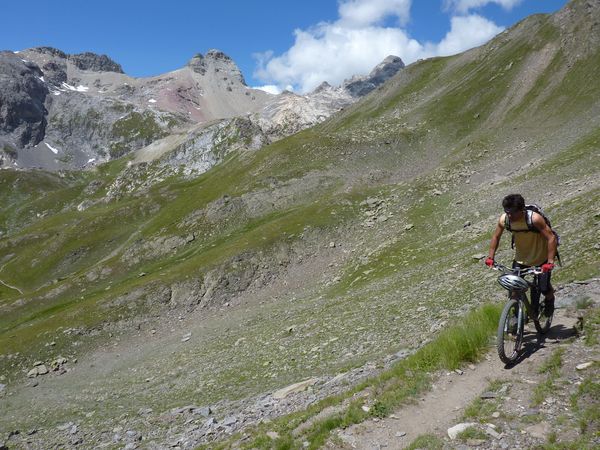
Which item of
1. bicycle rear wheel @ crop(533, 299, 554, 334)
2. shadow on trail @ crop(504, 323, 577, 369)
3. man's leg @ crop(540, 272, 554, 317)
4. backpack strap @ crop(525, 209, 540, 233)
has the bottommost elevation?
shadow on trail @ crop(504, 323, 577, 369)

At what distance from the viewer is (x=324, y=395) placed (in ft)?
52.0

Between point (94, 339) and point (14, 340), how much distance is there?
11.3 m

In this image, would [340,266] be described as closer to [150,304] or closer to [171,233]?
[150,304]

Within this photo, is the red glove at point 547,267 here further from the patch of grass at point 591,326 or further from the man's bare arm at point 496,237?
the patch of grass at point 591,326

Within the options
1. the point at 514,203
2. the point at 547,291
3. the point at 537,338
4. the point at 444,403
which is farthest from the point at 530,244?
the point at 444,403

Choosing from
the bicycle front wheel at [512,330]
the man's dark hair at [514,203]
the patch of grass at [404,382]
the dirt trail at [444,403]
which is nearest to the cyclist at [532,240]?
the man's dark hair at [514,203]

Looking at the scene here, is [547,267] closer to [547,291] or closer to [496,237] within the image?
[547,291]

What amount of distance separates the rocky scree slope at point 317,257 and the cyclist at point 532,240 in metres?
6.01

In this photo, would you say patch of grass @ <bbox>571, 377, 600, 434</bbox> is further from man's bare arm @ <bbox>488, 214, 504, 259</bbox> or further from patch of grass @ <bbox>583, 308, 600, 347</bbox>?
man's bare arm @ <bbox>488, 214, 504, 259</bbox>

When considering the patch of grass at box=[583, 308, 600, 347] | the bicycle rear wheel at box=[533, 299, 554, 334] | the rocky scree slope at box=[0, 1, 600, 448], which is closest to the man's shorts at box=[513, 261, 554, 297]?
the bicycle rear wheel at box=[533, 299, 554, 334]

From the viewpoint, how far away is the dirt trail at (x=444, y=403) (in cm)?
1037

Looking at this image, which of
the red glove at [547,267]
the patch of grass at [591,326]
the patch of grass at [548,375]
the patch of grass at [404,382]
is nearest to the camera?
the patch of grass at [548,375]

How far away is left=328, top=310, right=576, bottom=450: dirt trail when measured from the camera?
10.4 meters

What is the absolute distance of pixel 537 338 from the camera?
12.9 m
